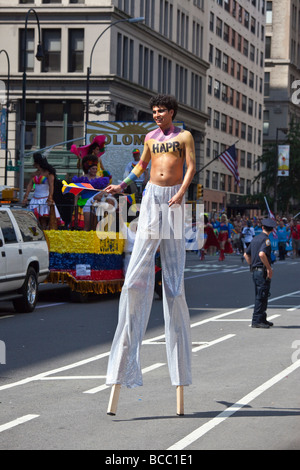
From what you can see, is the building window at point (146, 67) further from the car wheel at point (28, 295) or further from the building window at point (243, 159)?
the car wheel at point (28, 295)

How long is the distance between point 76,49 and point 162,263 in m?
48.4

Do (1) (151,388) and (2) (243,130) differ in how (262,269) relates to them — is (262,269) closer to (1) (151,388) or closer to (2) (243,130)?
(1) (151,388)

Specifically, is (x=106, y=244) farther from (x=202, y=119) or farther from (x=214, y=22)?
(x=214, y=22)

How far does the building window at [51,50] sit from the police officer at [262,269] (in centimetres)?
4205

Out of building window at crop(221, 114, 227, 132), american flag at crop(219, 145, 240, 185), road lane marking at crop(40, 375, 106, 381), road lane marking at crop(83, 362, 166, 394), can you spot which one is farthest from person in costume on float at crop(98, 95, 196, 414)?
building window at crop(221, 114, 227, 132)

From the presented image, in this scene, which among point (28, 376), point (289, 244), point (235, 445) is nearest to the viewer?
point (235, 445)

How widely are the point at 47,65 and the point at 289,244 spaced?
18.6 metres

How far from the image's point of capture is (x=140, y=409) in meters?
7.48

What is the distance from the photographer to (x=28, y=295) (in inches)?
620

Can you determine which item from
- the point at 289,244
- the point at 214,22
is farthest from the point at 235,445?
the point at 214,22

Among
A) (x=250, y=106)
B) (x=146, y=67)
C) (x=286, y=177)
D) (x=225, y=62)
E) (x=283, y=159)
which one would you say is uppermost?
(x=225, y=62)

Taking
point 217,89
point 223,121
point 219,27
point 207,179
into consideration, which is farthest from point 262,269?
point 223,121

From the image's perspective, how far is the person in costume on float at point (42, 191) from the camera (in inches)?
704

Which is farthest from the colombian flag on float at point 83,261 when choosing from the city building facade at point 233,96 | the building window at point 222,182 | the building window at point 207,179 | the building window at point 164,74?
the building window at point 222,182
